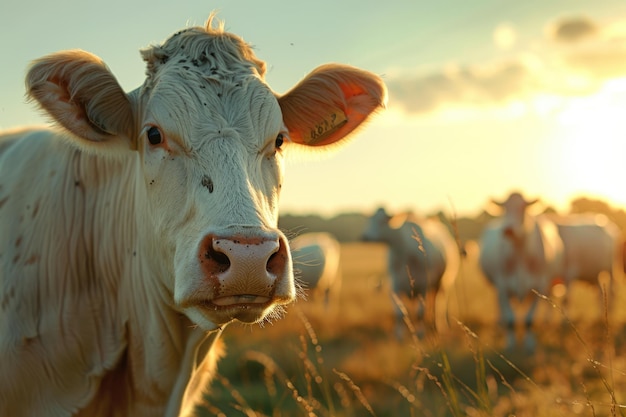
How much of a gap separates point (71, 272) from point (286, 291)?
1.33m

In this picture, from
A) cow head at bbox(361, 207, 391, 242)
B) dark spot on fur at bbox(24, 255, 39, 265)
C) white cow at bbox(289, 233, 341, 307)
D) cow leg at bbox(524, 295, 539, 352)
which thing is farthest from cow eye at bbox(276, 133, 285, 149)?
white cow at bbox(289, 233, 341, 307)

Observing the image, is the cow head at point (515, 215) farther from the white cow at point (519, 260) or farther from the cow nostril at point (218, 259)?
the cow nostril at point (218, 259)

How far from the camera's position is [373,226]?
1619cm

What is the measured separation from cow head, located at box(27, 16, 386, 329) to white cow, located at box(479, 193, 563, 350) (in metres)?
10.4

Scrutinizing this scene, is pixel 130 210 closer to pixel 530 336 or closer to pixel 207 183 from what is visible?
pixel 207 183

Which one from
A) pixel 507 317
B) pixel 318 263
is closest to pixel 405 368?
pixel 507 317

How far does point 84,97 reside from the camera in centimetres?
342

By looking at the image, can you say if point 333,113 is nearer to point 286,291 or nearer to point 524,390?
point 286,291

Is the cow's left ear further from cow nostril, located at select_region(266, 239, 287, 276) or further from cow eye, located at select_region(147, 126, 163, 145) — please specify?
cow nostril, located at select_region(266, 239, 287, 276)

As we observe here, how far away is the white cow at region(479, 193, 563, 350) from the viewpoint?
13.4 m

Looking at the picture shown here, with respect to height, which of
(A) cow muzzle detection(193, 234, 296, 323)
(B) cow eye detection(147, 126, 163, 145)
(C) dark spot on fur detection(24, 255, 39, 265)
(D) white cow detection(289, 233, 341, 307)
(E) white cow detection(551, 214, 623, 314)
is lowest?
(D) white cow detection(289, 233, 341, 307)

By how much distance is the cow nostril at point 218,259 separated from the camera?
2.75 m

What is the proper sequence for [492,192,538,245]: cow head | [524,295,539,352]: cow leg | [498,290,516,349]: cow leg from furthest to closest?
[492,192,538,245]: cow head, [498,290,516,349]: cow leg, [524,295,539,352]: cow leg

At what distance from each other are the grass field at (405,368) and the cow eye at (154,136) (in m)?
1.27
